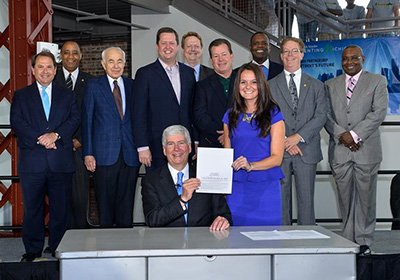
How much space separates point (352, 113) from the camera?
541cm

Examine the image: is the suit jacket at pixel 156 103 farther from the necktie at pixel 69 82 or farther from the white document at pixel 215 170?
the white document at pixel 215 170

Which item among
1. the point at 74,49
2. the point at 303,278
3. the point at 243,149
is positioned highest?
the point at 74,49

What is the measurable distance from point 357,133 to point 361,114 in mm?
166

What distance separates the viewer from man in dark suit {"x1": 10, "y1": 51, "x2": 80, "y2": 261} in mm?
5113

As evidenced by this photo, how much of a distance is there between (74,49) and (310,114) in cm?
202

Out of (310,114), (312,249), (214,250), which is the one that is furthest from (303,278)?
(310,114)

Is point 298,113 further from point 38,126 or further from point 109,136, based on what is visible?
point 38,126

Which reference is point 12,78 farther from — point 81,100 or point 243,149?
point 243,149

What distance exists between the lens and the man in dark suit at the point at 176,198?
3811 mm

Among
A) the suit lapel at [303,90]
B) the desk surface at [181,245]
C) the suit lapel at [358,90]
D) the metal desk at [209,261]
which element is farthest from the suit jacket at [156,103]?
the metal desk at [209,261]

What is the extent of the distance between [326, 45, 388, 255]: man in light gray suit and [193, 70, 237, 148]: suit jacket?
3.01ft

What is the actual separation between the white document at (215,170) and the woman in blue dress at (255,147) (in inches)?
11.3

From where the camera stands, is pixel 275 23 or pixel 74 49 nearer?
pixel 74 49

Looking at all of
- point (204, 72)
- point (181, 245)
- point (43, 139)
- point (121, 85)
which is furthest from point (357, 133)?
point (181, 245)
